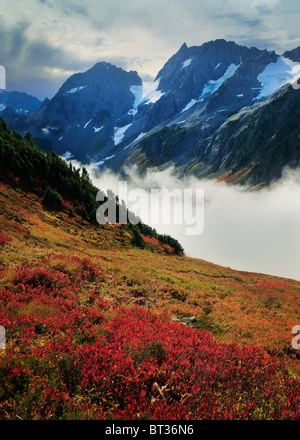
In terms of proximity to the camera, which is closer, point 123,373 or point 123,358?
point 123,373

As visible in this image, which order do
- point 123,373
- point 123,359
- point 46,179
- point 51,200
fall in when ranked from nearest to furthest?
point 123,373 → point 123,359 → point 51,200 → point 46,179

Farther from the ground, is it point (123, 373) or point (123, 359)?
point (123, 359)

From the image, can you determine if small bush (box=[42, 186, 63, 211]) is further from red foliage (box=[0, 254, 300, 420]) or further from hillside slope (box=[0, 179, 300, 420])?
red foliage (box=[0, 254, 300, 420])

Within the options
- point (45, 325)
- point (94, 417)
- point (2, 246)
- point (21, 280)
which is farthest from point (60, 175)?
point (94, 417)

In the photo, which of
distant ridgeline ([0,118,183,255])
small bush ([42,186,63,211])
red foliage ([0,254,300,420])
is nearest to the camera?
red foliage ([0,254,300,420])

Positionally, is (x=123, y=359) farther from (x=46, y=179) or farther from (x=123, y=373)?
(x=46, y=179)

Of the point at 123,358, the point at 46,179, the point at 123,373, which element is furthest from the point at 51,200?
the point at 123,373

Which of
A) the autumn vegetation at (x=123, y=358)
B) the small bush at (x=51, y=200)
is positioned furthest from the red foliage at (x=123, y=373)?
the small bush at (x=51, y=200)

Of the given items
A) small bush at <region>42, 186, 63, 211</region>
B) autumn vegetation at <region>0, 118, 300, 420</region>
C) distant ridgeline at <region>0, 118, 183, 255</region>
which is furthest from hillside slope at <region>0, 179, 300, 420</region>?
distant ridgeline at <region>0, 118, 183, 255</region>

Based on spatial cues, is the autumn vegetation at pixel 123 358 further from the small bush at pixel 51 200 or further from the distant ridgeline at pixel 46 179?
the distant ridgeline at pixel 46 179

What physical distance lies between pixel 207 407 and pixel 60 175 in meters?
45.4

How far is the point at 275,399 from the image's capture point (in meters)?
4.54

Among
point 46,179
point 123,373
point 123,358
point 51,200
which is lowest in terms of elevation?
point 123,373

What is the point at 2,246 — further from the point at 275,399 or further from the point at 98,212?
the point at 98,212
